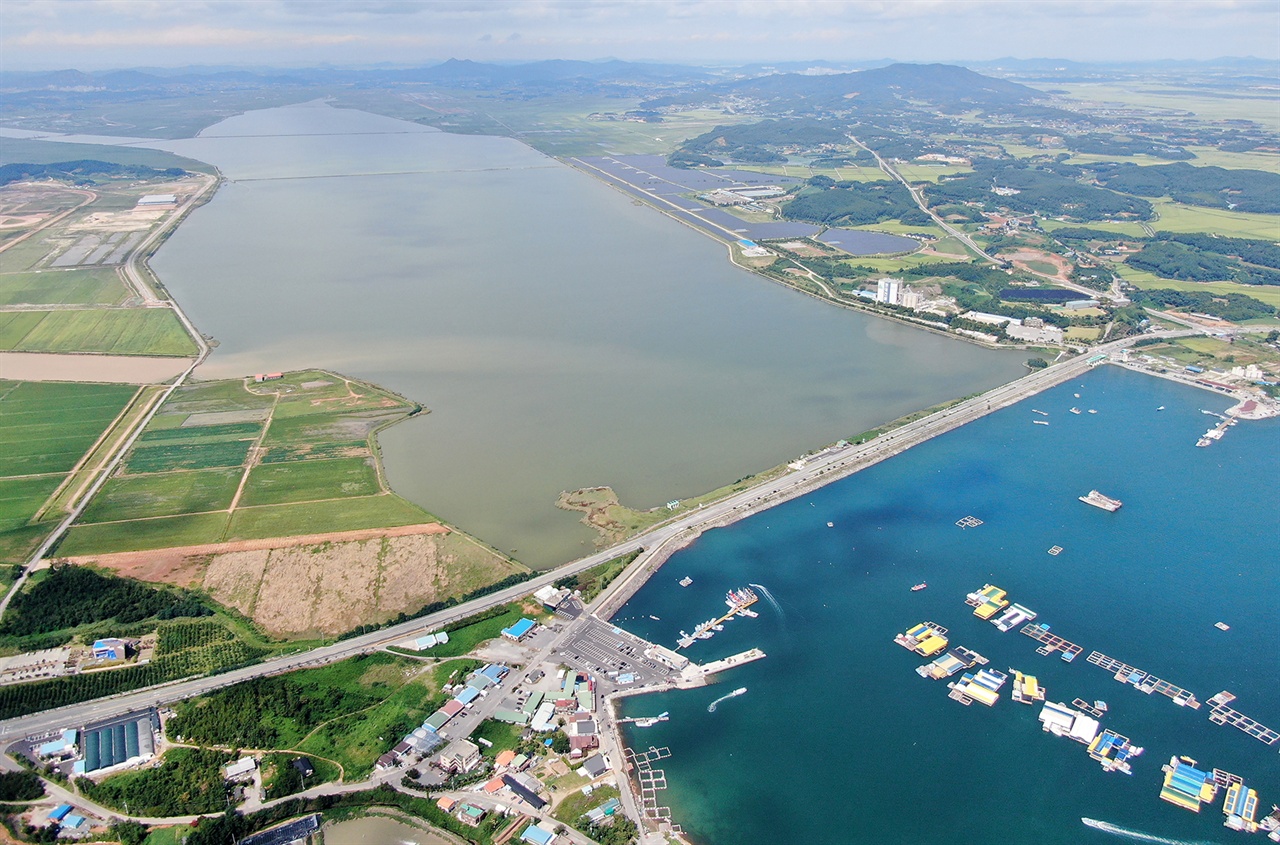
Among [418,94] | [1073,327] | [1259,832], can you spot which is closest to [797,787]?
[1259,832]

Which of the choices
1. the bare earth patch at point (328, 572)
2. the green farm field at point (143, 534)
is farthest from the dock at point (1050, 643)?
the green farm field at point (143, 534)

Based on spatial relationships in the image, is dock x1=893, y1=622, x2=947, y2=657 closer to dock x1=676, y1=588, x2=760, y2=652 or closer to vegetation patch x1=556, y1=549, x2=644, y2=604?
dock x1=676, y1=588, x2=760, y2=652

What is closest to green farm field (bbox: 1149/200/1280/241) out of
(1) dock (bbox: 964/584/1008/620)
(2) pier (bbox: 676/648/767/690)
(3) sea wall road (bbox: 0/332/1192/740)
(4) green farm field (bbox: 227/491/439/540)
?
(3) sea wall road (bbox: 0/332/1192/740)

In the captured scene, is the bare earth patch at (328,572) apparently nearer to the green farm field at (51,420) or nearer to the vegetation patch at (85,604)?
the vegetation patch at (85,604)

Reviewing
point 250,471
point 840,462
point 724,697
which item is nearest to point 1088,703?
point 724,697

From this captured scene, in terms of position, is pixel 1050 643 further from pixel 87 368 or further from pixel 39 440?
pixel 87 368

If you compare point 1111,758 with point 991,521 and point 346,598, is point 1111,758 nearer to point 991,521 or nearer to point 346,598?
point 991,521
